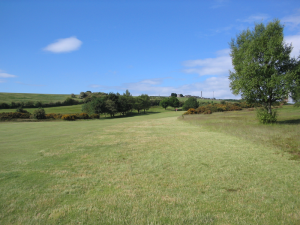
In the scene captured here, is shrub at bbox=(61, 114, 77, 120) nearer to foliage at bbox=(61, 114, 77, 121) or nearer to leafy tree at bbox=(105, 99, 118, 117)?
foliage at bbox=(61, 114, 77, 121)

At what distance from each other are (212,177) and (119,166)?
408 cm

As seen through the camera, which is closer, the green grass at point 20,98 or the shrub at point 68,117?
the shrub at point 68,117

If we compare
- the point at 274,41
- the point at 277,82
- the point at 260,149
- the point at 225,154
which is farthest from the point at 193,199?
the point at 274,41

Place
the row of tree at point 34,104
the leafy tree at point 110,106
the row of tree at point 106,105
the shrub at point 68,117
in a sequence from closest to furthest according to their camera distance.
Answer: the shrub at point 68,117
the row of tree at point 106,105
the leafy tree at point 110,106
the row of tree at point 34,104

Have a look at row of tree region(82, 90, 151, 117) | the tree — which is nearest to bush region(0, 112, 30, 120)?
row of tree region(82, 90, 151, 117)

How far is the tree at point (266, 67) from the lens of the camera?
2256 cm

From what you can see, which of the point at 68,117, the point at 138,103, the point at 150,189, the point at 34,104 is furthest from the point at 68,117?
the point at 34,104

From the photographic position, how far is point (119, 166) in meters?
8.77

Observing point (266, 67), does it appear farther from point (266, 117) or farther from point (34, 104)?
point (34, 104)

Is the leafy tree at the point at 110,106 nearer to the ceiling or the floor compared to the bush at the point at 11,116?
nearer to the ceiling

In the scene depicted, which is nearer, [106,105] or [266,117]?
[266,117]

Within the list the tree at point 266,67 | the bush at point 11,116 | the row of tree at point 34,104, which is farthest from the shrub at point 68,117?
the row of tree at point 34,104

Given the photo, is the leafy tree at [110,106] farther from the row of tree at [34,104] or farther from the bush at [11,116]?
the row of tree at [34,104]

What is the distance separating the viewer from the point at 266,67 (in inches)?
917
